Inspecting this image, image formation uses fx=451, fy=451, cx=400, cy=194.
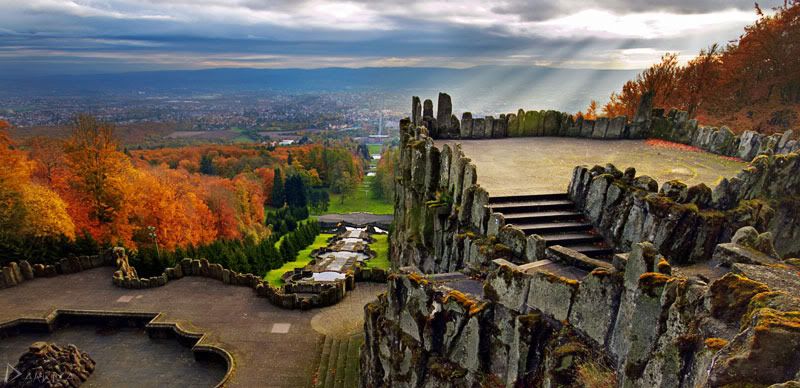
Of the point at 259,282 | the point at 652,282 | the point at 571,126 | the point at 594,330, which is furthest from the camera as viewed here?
the point at 259,282

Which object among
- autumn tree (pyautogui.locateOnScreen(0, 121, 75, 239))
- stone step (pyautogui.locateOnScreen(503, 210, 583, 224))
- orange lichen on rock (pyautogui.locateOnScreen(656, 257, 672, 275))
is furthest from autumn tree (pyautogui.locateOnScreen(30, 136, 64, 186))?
orange lichen on rock (pyautogui.locateOnScreen(656, 257, 672, 275))

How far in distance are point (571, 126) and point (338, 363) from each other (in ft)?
46.7

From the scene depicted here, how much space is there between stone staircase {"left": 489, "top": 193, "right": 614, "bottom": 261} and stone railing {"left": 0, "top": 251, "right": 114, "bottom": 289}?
74.4ft

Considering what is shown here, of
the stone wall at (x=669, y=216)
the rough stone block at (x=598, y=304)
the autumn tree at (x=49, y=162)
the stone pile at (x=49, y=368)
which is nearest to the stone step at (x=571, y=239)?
the stone wall at (x=669, y=216)

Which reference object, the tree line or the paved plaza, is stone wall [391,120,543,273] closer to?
the paved plaza

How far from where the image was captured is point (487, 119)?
20484 mm

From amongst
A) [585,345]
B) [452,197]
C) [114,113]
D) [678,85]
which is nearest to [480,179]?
[452,197]

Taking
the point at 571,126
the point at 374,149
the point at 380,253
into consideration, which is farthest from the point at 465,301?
the point at 374,149

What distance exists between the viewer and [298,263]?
42844 millimetres

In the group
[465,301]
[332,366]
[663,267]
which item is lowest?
[332,366]

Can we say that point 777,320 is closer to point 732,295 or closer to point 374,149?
point 732,295

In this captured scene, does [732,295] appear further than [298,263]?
No

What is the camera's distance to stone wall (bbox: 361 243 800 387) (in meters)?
4.37

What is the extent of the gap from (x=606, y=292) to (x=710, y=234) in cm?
390
